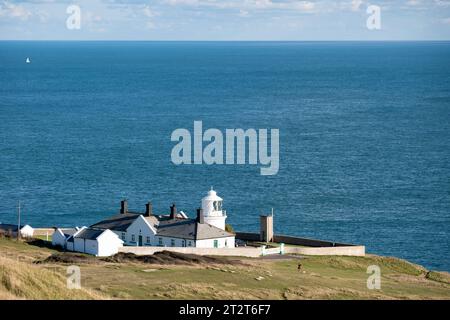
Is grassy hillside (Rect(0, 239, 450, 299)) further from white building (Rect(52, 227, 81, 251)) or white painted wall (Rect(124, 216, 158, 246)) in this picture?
white painted wall (Rect(124, 216, 158, 246))

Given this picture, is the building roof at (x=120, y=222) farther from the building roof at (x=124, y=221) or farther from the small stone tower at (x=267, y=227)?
the small stone tower at (x=267, y=227)

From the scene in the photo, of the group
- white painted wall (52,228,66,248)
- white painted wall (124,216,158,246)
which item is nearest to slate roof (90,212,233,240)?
white painted wall (124,216,158,246)

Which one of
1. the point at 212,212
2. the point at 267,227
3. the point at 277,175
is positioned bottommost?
the point at 267,227

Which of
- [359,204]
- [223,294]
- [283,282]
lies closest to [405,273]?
[283,282]

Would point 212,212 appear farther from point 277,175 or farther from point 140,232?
point 277,175

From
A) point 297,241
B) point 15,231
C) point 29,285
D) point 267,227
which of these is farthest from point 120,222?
point 29,285
